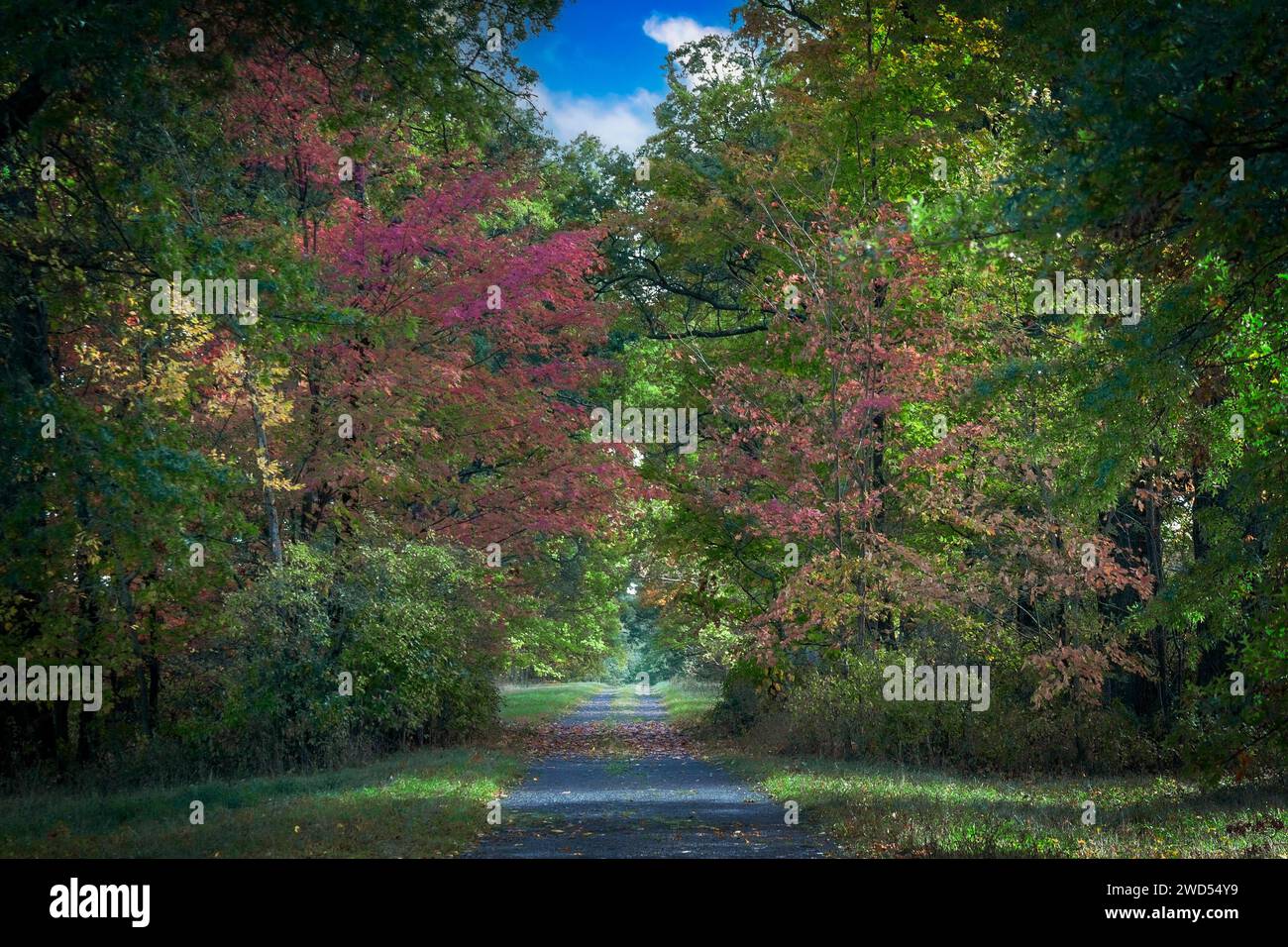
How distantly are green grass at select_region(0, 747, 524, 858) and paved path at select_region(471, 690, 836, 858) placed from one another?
564mm

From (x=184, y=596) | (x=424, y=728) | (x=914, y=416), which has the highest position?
(x=914, y=416)

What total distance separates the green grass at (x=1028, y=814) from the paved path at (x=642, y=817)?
0.60m

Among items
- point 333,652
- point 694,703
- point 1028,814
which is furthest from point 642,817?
point 694,703

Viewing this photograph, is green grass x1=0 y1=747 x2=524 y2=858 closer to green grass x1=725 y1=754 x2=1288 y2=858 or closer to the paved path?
the paved path

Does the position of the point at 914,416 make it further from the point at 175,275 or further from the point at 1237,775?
the point at 175,275

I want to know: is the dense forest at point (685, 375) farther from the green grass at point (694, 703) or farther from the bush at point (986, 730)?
the green grass at point (694, 703)

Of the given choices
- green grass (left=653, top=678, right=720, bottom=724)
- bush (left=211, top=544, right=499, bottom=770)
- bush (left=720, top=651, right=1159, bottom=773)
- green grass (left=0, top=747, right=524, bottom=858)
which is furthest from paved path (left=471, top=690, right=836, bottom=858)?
green grass (left=653, top=678, right=720, bottom=724)

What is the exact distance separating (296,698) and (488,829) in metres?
6.12

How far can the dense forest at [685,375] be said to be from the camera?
11.1m

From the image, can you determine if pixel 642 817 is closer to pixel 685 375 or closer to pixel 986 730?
pixel 986 730

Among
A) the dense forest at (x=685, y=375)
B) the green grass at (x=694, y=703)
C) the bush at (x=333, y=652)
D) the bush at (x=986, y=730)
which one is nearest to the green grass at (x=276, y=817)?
the bush at (x=333, y=652)

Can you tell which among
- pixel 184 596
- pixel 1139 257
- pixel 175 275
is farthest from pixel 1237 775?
pixel 184 596

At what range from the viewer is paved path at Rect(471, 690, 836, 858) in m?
10.8

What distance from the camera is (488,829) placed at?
12.3 meters
